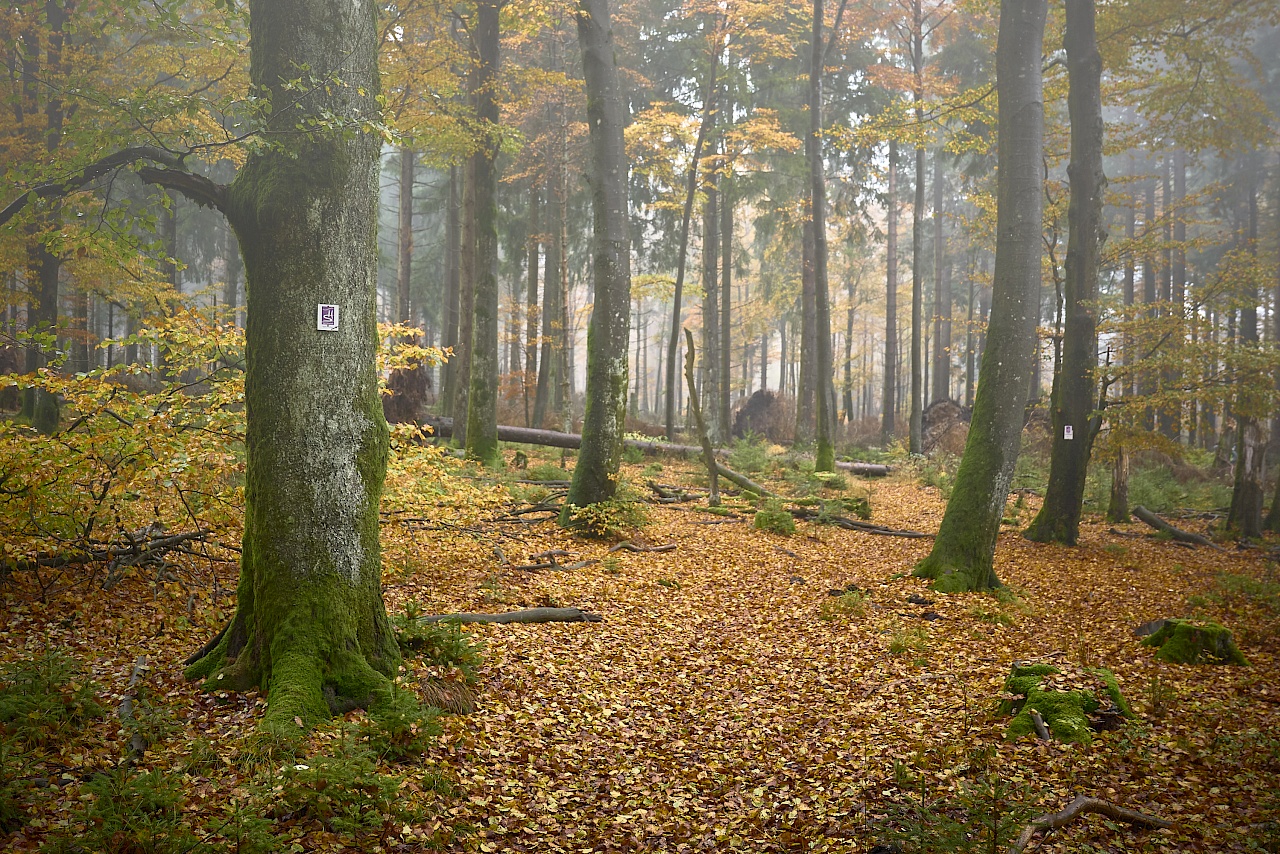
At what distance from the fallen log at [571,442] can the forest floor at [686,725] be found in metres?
6.78

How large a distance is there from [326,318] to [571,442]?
35.3 feet

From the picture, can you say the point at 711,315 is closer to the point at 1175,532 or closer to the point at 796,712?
the point at 1175,532

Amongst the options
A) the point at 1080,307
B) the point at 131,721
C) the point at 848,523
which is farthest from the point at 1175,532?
the point at 131,721

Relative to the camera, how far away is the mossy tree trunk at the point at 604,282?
9266mm

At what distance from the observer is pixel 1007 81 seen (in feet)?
26.2

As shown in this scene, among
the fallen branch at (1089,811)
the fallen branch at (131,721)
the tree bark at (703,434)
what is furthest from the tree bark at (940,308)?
the fallen branch at (131,721)

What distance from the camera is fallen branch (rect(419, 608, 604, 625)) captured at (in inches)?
221

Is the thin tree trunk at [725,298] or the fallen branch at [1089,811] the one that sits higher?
the thin tree trunk at [725,298]

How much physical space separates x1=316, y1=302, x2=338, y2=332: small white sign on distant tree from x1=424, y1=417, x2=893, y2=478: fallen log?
10.1 metres

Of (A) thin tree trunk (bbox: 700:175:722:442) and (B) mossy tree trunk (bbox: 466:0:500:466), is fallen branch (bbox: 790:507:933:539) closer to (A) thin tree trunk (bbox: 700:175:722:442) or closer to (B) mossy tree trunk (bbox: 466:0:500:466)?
(B) mossy tree trunk (bbox: 466:0:500:466)

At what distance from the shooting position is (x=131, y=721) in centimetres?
329

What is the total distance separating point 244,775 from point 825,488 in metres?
11.5

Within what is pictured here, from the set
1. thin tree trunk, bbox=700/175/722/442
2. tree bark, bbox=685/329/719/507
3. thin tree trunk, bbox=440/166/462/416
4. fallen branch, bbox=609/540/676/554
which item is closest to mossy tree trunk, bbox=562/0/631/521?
fallen branch, bbox=609/540/676/554

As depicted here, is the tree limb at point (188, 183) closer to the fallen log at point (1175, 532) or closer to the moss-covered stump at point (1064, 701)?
the moss-covered stump at point (1064, 701)
